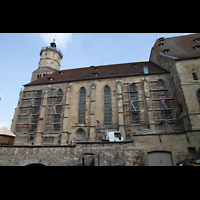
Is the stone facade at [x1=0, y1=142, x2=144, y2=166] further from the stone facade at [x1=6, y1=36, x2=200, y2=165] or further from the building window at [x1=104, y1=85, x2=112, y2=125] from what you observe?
the building window at [x1=104, y1=85, x2=112, y2=125]

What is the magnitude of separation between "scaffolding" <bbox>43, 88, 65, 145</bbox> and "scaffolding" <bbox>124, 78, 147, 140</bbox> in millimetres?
9218

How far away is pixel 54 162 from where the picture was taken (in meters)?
11.7

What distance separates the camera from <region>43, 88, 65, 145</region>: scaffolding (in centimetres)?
2011

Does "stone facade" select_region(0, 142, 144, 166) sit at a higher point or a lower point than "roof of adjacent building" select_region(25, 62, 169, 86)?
lower

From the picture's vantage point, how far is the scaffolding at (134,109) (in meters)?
18.6

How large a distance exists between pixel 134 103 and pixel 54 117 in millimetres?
11679

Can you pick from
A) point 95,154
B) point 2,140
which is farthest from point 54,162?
point 2,140

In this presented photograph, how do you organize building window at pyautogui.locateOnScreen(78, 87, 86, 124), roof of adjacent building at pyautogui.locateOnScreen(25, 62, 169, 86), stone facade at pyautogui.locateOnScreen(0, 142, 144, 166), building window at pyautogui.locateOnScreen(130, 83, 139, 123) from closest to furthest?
stone facade at pyautogui.locateOnScreen(0, 142, 144, 166) < building window at pyautogui.locateOnScreen(130, 83, 139, 123) < building window at pyautogui.locateOnScreen(78, 87, 86, 124) < roof of adjacent building at pyautogui.locateOnScreen(25, 62, 169, 86)

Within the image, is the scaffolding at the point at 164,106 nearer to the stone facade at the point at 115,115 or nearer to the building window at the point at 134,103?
the stone facade at the point at 115,115

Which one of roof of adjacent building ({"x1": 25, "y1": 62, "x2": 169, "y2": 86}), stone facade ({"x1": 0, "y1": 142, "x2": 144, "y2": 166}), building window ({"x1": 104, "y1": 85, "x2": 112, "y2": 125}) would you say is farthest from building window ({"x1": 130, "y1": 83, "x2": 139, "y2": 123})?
stone facade ({"x1": 0, "y1": 142, "x2": 144, "y2": 166})
